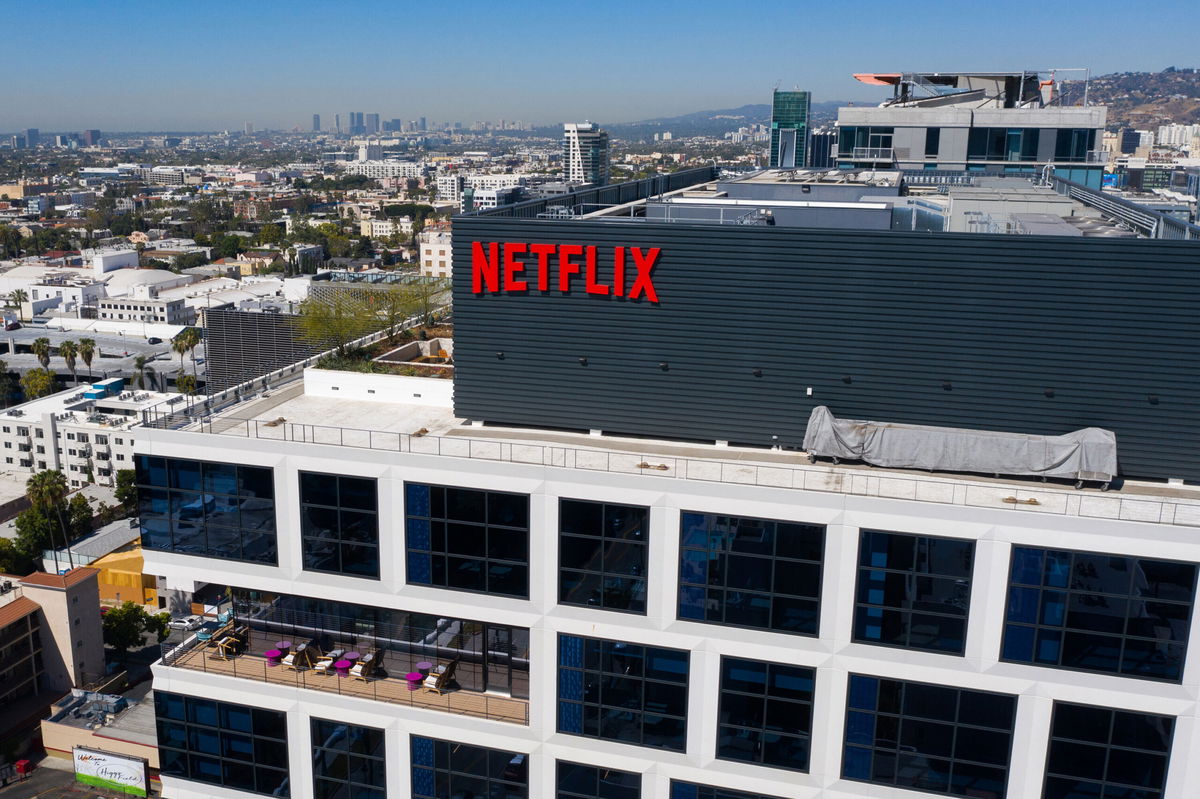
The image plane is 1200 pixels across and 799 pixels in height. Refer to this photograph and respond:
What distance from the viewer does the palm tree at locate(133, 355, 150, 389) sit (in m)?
Result: 119

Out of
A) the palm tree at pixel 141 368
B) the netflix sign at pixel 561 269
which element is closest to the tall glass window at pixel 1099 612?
the netflix sign at pixel 561 269

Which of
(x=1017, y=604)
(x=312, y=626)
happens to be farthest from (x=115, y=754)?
(x=1017, y=604)

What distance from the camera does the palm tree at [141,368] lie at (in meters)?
119

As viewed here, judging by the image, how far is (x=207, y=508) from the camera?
26.4 meters

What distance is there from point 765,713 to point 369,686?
35.5ft

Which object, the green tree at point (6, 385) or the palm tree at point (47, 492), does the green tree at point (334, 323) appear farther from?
the green tree at point (6, 385)

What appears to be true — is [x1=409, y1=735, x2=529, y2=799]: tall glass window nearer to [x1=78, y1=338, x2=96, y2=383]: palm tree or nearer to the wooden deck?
the wooden deck

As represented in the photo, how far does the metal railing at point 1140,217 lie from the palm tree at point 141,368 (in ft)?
354

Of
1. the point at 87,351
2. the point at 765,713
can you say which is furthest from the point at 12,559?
the point at 765,713

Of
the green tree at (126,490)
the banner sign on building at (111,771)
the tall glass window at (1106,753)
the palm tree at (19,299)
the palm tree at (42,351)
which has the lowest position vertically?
the banner sign on building at (111,771)

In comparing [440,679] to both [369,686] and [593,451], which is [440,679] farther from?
[593,451]

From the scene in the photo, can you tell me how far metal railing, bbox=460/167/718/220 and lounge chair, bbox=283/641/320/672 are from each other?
522 inches

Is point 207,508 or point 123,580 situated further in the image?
point 123,580

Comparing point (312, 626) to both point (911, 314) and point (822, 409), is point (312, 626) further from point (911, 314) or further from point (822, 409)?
point (911, 314)
